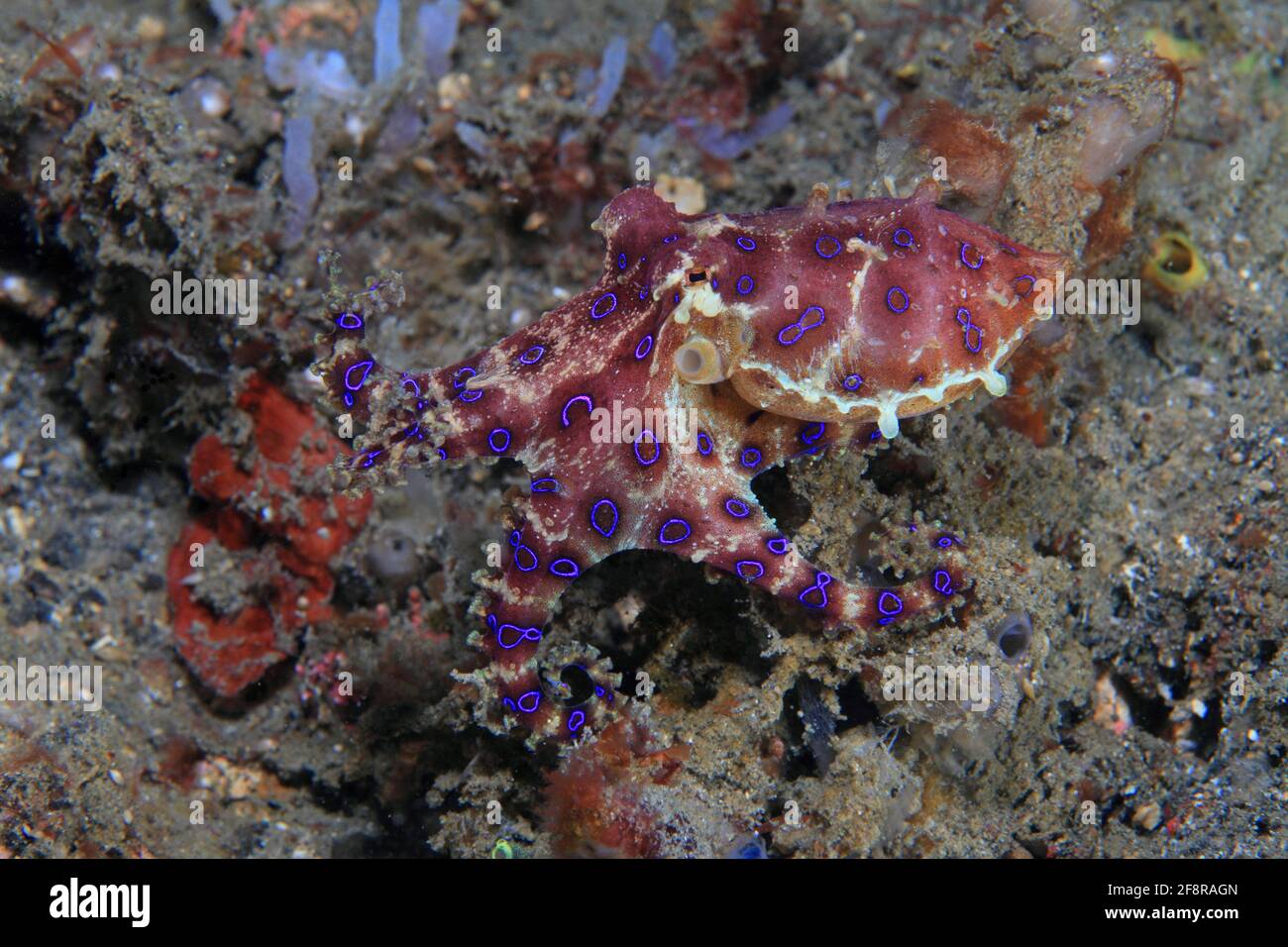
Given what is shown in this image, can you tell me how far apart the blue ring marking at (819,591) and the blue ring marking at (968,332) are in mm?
1347

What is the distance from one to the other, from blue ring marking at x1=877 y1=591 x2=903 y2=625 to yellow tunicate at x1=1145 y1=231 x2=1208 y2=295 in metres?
3.81

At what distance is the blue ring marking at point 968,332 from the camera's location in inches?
163

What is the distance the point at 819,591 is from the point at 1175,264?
433 centimetres

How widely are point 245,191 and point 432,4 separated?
288 cm

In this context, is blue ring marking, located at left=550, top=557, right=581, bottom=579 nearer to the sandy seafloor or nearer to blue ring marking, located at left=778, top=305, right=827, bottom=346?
the sandy seafloor

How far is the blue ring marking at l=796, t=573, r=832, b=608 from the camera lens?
4430 mm

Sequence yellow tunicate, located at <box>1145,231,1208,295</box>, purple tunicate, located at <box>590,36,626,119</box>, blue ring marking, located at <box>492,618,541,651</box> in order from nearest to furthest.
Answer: blue ring marking, located at <box>492,618,541,651</box>
yellow tunicate, located at <box>1145,231,1208,295</box>
purple tunicate, located at <box>590,36,626,119</box>

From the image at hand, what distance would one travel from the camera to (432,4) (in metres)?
8.21

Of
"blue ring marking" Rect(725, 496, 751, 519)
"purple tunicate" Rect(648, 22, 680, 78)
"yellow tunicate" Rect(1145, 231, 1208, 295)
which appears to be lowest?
"blue ring marking" Rect(725, 496, 751, 519)

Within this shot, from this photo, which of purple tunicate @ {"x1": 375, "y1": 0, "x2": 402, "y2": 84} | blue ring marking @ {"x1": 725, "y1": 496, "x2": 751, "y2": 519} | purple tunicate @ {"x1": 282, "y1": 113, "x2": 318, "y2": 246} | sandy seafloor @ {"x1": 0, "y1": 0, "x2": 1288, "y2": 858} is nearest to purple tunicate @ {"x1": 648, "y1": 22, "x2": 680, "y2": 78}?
sandy seafloor @ {"x1": 0, "y1": 0, "x2": 1288, "y2": 858}

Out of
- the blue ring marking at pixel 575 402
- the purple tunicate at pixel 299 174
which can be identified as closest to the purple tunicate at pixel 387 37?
the purple tunicate at pixel 299 174

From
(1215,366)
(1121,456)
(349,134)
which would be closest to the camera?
(1121,456)
